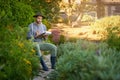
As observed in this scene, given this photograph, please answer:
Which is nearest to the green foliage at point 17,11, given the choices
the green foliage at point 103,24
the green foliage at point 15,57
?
the green foliage at point 15,57

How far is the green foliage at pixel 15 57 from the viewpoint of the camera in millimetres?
7389

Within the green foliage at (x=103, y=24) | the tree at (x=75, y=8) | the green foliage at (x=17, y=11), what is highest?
the green foliage at (x=17, y=11)

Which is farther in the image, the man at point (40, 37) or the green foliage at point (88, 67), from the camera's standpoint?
the man at point (40, 37)

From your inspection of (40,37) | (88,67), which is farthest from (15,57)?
(88,67)

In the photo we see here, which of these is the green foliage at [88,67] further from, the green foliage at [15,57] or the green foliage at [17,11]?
the green foliage at [17,11]

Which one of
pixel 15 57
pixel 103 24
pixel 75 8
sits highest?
pixel 15 57

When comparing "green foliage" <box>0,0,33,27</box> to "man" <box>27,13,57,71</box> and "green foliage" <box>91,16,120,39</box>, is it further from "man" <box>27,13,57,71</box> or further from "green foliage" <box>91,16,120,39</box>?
"green foliage" <box>91,16,120,39</box>

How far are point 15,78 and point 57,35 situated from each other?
803 centimetres

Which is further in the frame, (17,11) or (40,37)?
(17,11)

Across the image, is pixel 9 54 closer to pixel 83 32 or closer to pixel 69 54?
pixel 69 54

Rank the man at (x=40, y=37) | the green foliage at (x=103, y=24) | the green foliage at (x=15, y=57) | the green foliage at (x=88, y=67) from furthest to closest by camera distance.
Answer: the green foliage at (x=103, y=24) < the man at (x=40, y=37) < the green foliage at (x=15, y=57) < the green foliage at (x=88, y=67)

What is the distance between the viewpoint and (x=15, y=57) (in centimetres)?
757

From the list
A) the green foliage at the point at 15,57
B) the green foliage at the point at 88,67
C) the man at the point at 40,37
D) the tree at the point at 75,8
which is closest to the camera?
the green foliage at the point at 88,67

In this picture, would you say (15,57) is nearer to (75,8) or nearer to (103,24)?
(103,24)
